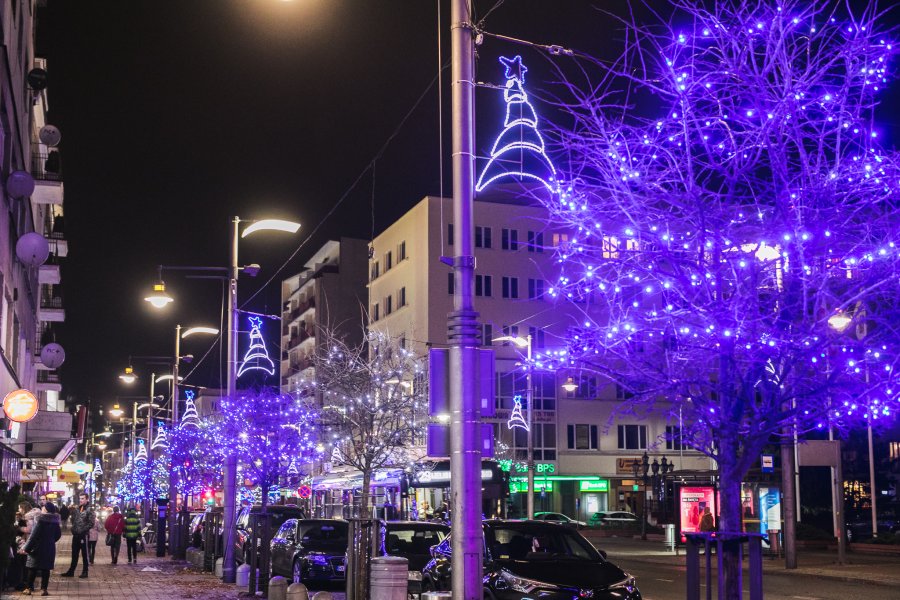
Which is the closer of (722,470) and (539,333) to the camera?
(722,470)

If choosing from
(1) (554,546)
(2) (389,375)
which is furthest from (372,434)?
(1) (554,546)

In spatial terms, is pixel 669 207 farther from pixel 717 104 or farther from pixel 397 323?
pixel 397 323

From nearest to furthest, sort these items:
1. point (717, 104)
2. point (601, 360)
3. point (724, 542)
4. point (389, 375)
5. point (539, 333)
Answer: point (724, 542), point (717, 104), point (601, 360), point (389, 375), point (539, 333)

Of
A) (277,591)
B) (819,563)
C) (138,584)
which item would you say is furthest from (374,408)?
(277,591)

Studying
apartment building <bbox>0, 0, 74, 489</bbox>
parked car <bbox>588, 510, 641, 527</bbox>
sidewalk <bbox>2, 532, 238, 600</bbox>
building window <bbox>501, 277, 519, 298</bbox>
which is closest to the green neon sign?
parked car <bbox>588, 510, 641, 527</bbox>

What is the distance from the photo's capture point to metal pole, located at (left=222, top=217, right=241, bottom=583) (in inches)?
959

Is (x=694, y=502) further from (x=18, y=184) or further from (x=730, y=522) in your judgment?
(x=730, y=522)

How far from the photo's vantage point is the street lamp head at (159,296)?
27594 mm

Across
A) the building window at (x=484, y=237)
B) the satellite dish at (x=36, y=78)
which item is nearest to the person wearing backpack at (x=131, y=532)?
the satellite dish at (x=36, y=78)

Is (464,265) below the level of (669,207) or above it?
below

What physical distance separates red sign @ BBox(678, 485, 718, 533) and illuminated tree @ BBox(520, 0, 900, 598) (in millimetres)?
21934

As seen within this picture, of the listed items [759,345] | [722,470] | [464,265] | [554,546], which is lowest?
[554,546]

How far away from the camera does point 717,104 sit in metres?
12.8

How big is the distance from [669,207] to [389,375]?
3307 centimetres
